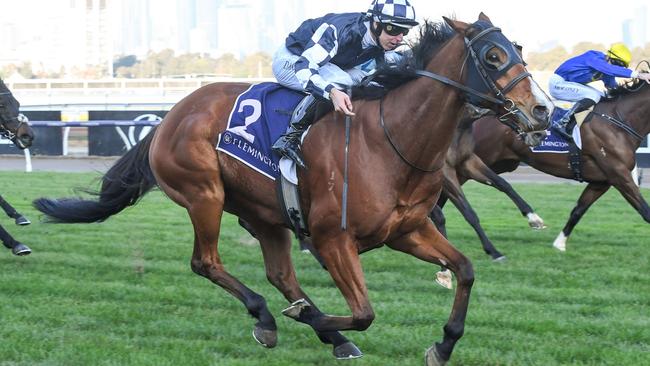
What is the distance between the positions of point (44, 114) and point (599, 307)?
15.7 metres

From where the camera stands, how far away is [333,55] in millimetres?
4707

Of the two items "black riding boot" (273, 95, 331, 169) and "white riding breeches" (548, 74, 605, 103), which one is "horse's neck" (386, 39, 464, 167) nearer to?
"black riding boot" (273, 95, 331, 169)

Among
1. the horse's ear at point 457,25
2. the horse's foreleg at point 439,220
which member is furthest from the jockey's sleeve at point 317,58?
the horse's foreleg at point 439,220

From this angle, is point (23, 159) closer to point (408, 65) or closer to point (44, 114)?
point (44, 114)

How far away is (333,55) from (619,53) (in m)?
4.83

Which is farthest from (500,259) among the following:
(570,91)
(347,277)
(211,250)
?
(347,277)

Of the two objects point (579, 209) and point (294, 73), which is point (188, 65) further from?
point (294, 73)

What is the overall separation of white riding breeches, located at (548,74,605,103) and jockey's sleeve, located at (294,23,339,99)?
4.52m

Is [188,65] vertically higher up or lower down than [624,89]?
lower down

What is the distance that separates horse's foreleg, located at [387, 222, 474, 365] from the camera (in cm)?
435

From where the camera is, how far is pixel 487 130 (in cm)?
913

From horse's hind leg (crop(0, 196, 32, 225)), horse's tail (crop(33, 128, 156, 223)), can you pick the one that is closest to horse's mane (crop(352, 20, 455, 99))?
horse's tail (crop(33, 128, 156, 223))

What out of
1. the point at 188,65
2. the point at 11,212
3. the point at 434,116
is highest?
the point at 434,116

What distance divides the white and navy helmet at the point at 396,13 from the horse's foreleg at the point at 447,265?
926mm
